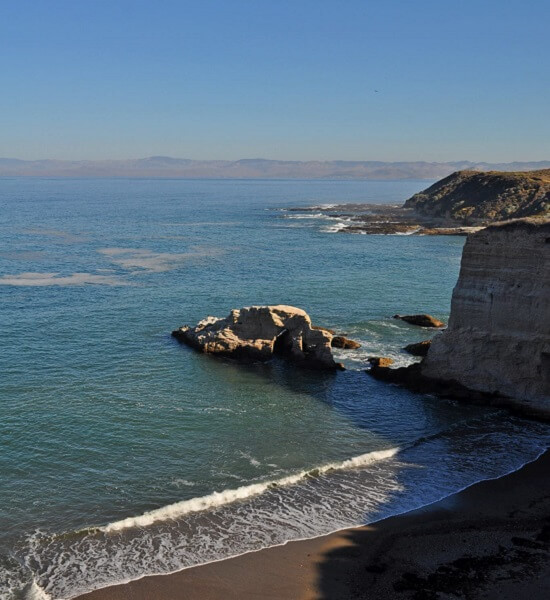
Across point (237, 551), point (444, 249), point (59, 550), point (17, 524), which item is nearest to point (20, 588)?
point (59, 550)

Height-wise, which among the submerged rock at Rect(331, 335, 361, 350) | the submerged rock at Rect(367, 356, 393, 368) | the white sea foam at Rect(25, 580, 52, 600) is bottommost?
the white sea foam at Rect(25, 580, 52, 600)

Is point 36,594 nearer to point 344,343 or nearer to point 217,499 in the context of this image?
point 217,499

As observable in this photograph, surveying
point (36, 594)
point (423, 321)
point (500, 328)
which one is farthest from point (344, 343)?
point (36, 594)

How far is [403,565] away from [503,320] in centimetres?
1430

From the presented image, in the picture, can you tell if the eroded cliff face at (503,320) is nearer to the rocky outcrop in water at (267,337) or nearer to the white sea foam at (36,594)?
the rocky outcrop in water at (267,337)

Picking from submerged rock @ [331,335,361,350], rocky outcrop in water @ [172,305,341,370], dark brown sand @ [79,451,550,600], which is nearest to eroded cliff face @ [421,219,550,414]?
rocky outcrop in water @ [172,305,341,370]


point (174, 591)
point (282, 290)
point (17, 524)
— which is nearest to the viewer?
point (174, 591)

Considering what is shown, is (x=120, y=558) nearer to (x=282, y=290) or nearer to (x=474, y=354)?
(x=474, y=354)

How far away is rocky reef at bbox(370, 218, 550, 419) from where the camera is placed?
92.4ft

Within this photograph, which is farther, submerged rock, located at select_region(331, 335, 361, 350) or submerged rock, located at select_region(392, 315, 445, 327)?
submerged rock, located at select_region(392, 315, 445, 327)

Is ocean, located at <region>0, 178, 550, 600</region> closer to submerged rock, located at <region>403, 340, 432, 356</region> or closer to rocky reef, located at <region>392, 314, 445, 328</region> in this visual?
submerged rock, located at <region>403, 340, 432, 356</region>

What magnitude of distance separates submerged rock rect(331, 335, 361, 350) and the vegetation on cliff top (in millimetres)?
57819

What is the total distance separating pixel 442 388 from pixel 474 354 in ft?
7.14

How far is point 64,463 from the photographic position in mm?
23547
